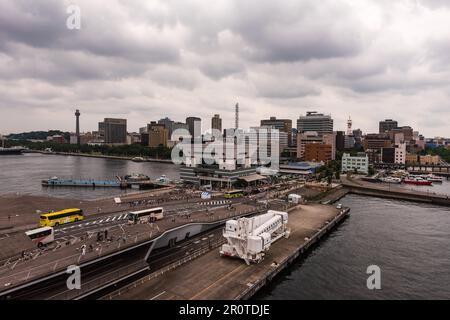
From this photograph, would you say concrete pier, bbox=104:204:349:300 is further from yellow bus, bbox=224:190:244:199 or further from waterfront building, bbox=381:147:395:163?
waterfront building, bbox=381:147:395:163

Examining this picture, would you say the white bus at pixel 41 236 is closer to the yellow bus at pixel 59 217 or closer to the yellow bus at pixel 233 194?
the yellow bus at pixel 59 217

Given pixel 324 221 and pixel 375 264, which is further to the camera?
pixel 324 221

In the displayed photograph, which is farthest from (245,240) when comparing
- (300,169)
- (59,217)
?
(300,169)

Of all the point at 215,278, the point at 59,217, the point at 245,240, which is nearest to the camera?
the point at 215,278

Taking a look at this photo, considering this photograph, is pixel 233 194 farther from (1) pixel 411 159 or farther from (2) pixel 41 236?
(1) pixel 411 159
